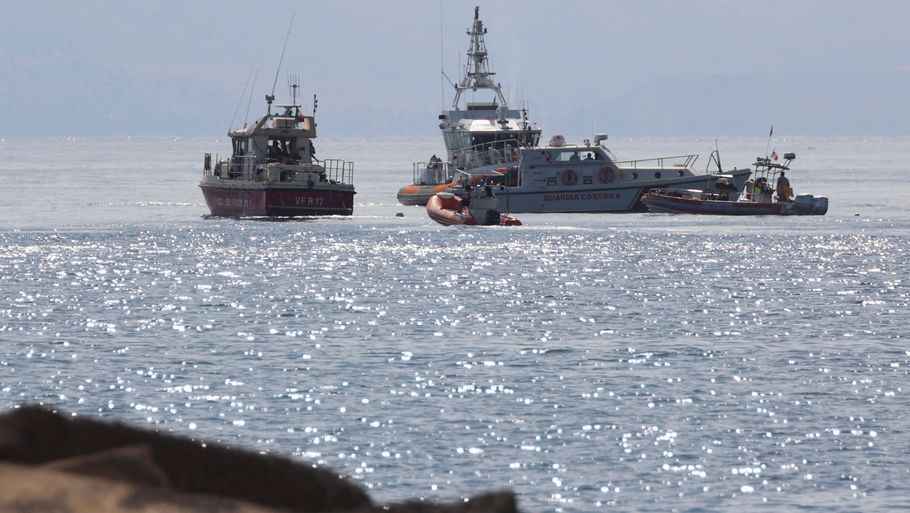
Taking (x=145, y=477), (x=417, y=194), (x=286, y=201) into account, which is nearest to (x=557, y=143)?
(x=286, y=201)

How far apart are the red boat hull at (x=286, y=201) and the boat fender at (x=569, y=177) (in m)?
13.2

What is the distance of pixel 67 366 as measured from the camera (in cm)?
2742

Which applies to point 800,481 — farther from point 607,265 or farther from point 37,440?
point 607,265

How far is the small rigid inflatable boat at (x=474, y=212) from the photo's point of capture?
78.0 metres

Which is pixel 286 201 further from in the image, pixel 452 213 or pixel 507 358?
pixel 507 358

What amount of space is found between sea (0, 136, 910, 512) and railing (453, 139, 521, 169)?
1009 inches

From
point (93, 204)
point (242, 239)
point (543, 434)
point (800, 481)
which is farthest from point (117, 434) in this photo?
point (93, 204)

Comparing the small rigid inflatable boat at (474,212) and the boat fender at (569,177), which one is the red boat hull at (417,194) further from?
the small rigid inflatable boat at (474,212)

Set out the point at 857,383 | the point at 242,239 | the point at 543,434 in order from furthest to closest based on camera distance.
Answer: the point at 242,239, the point at 857,383, the point at 543,434

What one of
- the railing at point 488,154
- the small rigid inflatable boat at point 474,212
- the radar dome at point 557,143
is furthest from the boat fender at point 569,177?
the railing at point 488,154

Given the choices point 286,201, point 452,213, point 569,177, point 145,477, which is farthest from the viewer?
point 569,177

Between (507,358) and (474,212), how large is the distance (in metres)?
49.4

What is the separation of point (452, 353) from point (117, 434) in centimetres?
2800

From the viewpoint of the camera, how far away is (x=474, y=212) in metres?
78.4
